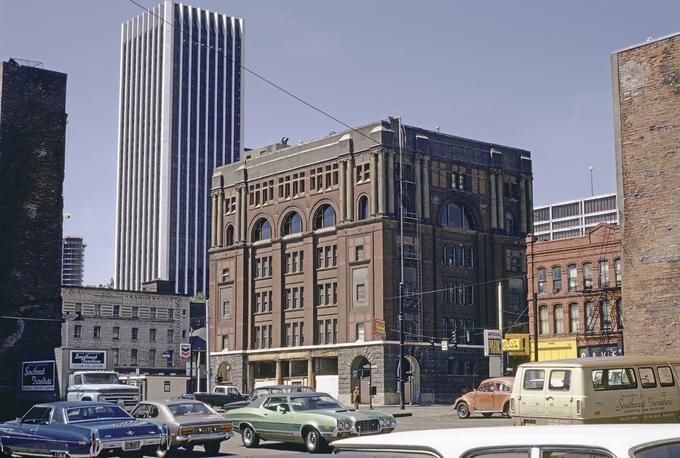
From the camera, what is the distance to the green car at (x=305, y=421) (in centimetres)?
2405

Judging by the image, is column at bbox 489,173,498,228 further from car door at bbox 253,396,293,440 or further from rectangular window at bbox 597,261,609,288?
car door at bbox 253,396,293,440

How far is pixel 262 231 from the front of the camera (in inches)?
3406

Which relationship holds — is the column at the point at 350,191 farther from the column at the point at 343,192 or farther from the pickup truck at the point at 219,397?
the pickup truck at the point at 219,397

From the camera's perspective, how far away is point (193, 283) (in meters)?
189

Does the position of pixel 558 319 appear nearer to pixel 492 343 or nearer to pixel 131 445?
pixel 492 343

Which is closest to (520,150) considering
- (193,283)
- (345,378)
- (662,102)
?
(345,378)

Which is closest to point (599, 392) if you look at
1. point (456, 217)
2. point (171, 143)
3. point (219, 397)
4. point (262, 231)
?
point (219, 397)

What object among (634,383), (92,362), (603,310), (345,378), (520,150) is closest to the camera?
(634,383)

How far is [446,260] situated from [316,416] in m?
55.7

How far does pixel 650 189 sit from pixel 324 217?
52.3m

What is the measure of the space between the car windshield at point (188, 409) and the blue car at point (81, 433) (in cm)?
196

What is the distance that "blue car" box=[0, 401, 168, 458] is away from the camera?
65.2 ft

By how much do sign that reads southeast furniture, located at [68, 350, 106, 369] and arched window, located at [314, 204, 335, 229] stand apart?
37.7m

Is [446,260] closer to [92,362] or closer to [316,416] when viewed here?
[92,362]
